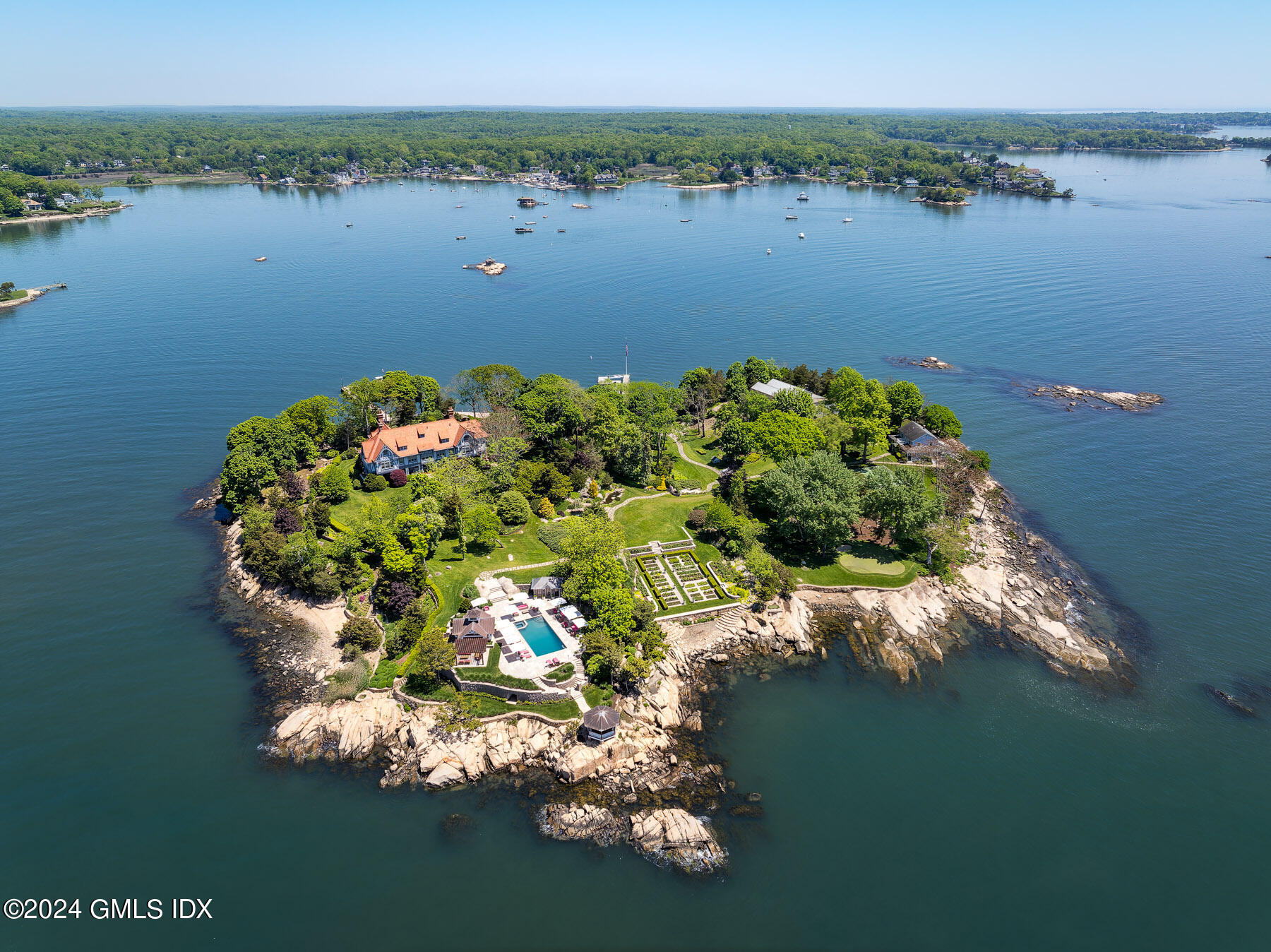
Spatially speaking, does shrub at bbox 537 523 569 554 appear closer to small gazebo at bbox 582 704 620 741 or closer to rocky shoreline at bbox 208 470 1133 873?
rocky shoreline at bbox 208 470 1133 873

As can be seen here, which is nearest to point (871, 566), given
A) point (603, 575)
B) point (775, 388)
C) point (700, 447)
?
point (603, 575)

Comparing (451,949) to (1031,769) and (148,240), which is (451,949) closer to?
(1031,769)

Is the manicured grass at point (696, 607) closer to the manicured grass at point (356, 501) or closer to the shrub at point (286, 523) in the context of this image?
the manicured grass at point (356, 501)

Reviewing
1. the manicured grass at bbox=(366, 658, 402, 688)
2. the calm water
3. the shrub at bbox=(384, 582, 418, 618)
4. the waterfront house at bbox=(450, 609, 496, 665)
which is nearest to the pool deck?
the waterfront house at bbox=(450, 609, 496, 665)

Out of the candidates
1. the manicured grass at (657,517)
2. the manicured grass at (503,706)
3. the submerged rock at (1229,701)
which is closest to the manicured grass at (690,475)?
the manicured grass at (657,517)

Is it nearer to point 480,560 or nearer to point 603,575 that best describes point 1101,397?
point 603,575

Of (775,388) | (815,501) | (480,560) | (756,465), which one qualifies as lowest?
(480,560)
